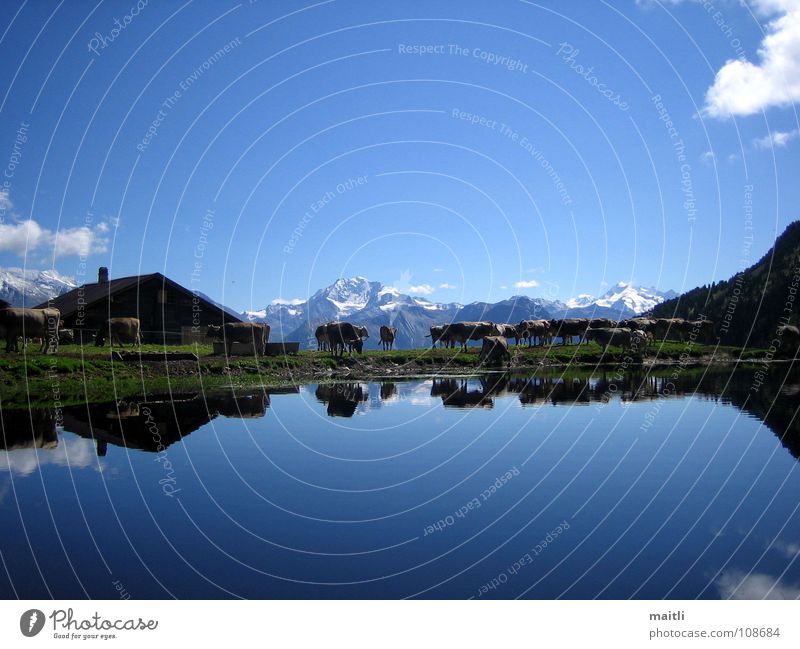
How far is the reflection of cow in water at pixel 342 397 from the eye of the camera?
30.1m

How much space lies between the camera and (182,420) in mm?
25516

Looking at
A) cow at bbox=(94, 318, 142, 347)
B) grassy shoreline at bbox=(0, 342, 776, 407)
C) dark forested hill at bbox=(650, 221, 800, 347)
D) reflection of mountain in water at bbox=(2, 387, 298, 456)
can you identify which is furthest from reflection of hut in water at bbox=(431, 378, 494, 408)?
dark forested hill at bbox=(650, 221, 800, 347)

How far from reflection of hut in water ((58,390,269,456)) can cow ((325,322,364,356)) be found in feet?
91.0

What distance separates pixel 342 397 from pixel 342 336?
27906 millimetres

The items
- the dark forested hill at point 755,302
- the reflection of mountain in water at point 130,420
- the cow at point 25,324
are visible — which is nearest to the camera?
the reflection of mountain in water at point 130,420

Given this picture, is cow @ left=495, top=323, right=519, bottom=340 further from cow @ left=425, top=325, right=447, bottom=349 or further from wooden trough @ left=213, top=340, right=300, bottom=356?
wooden trough @ left=213, top=340, right=300, bottom=356

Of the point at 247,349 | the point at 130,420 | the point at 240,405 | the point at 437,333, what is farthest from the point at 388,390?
the point at 437,333

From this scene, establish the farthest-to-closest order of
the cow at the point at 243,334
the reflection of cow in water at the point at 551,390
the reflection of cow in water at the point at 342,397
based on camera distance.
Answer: the cow at the point at 243,334 < the reflection of cow in water at the point at 551,390 < the reflection of cow in water at the point at 342,397

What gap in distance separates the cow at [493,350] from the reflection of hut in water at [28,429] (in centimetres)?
4414

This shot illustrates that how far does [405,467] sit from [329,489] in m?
2.95

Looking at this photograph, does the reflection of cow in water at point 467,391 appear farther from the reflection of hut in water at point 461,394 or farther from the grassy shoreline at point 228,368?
the grassy shoreline at point 228,368

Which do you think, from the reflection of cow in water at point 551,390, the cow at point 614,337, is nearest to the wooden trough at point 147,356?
the reflection of cow in water at point 551,390

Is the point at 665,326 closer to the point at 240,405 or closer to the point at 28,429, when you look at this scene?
the point at 240,405

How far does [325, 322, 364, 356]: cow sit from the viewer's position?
6350 centimetres
